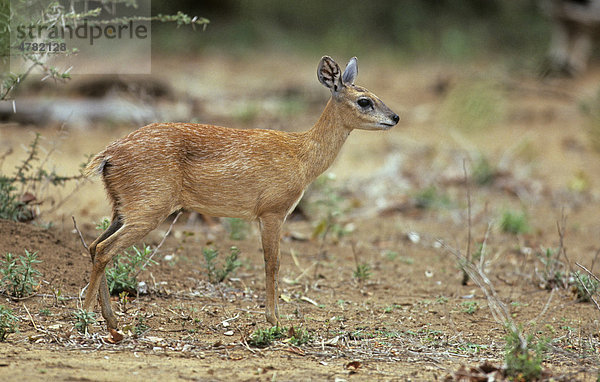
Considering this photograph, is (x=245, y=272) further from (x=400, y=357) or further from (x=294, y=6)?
(x=294, y=6)

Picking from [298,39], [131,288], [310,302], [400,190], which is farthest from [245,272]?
[298,39]

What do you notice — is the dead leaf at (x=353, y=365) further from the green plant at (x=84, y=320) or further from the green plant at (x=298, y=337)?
the green plant at (x=84, y=320)

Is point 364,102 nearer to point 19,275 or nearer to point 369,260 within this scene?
point 369,260

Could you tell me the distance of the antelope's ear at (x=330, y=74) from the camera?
19.5ft

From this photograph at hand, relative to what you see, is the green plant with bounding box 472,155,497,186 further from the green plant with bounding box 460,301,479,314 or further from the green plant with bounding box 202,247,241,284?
the green plant with bounding box 202,247,241,284

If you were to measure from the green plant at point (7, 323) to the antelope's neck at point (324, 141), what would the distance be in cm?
227

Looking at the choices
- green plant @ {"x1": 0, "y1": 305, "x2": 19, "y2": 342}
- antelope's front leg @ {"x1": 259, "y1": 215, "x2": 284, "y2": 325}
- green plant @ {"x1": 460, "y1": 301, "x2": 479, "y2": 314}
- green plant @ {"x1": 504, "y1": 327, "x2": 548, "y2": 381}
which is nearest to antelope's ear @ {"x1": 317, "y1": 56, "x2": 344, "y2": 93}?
antelope's front leg @ {"x1": 259, "y1": 215, "x2": 284, "y2": 325}

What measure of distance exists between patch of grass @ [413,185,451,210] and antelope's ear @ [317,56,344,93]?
4.33 metres

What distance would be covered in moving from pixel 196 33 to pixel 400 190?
36.9ft

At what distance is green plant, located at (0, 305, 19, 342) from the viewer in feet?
16.1

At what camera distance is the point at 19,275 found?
19.3ft

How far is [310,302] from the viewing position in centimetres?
651


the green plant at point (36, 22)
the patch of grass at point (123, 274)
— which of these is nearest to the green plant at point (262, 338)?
the patch of grass at point (123, 274)

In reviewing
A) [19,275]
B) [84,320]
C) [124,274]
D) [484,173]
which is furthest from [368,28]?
[84,320]
